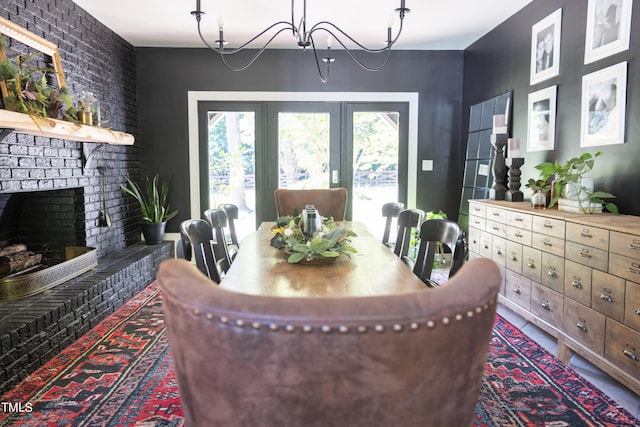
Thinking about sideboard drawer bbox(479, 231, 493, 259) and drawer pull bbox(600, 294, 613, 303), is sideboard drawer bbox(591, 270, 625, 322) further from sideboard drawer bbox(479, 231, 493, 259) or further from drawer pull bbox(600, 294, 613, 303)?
sideboard drawer bbox(479, 231, 493, 259)

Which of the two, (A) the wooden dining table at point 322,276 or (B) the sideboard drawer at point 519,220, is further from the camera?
(B) the sideboard drawer at point 519,220

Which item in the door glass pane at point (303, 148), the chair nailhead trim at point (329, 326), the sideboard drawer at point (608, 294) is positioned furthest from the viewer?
the door glass pane at point (303, 148)

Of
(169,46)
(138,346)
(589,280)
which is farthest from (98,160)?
(589,280)

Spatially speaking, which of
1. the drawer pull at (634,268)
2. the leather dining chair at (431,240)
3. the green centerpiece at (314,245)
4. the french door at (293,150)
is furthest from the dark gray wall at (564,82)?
the green centerpiece at (314,245)

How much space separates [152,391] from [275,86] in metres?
3.82

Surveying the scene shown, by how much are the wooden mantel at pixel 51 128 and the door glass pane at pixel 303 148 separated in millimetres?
1920

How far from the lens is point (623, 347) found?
2094mm

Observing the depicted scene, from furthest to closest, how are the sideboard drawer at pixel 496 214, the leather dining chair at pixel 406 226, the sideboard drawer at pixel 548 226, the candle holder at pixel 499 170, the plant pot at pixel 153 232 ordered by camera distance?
1. the plant pot at pixel 153 232
2. the candle holder at pixel 499 170
3. the sideboard drawer at pixel 496 214
4. the leather dining chair at pixel 406 226
5. the sideboard drawer at pixel 548 226

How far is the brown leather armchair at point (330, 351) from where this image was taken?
0.65m

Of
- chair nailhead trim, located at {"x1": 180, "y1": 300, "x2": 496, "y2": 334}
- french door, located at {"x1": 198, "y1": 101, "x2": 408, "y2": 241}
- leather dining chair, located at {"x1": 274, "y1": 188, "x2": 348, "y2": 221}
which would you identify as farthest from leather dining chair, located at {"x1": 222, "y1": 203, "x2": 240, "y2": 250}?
chair nailhead trim, located at {"x1": 180, "y1": 300, "x2": 496, "y2": 334}

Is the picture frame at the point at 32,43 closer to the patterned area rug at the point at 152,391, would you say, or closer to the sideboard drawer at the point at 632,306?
the patterned area rug at the point at 152,391

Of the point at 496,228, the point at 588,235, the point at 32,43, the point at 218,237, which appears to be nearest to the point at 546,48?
the point at 496,228

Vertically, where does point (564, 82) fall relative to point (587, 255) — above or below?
above

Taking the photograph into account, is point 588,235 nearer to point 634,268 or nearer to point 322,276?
point 634,268
